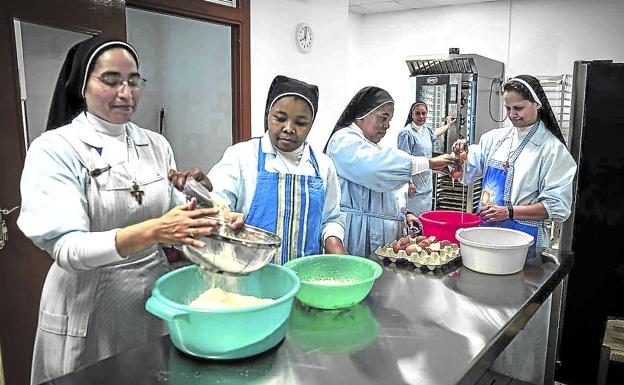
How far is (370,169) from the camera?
231 centimetres

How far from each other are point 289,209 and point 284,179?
11cm

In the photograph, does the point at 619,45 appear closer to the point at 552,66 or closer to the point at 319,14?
the point at 552,66

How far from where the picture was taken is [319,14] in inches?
163

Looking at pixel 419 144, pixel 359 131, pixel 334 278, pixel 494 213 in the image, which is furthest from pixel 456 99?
pixel 334 278

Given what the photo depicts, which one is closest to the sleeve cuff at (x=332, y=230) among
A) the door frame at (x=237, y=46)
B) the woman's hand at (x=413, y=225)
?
the woman's hand at (x=413, y=225)

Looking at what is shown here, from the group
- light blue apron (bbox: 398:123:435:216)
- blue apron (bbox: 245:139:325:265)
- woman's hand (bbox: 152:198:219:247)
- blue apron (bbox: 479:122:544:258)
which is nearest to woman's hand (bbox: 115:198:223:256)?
woman's hand (bbox: 152:198:219:247)

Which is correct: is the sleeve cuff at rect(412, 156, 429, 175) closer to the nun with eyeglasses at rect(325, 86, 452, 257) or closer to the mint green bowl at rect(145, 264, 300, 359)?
the nun with eyeglasses at rect(325, 86, 452, 257)

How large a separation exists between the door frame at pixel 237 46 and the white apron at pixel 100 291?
75.4 inches

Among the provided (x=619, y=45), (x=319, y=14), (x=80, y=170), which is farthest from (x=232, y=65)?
(x=619, y=45)

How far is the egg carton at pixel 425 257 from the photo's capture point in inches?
72.5

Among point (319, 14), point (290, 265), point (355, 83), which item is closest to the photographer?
point (290, 265)

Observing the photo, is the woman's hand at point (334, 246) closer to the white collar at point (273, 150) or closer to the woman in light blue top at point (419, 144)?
the white collar at point (273, 150)

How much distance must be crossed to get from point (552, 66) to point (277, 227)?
4.64 m

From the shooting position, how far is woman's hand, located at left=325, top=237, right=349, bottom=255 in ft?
5.86
